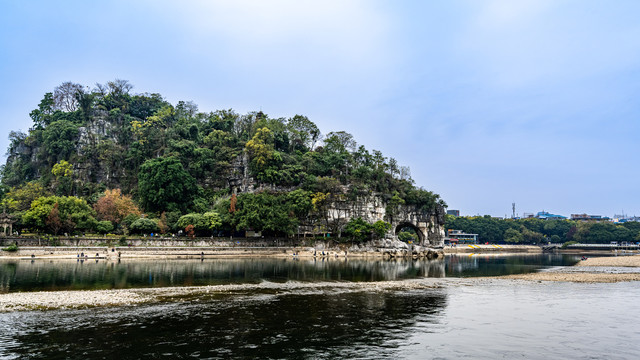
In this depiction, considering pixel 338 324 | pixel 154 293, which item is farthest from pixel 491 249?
pixel 338 324

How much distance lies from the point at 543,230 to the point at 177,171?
144897 millimetres

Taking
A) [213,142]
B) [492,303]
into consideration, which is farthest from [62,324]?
[213,142]

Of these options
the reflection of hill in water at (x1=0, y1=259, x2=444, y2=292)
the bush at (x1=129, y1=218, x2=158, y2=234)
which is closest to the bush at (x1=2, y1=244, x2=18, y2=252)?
the reflection of hill in water at (x1=0, y1=259, x2=444, y2=292)

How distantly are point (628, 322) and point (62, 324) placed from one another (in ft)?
97.3

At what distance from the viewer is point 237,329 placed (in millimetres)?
20703

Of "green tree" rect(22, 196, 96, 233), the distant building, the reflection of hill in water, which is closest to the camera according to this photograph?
the reflection of hill in water

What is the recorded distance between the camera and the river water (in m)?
17.2

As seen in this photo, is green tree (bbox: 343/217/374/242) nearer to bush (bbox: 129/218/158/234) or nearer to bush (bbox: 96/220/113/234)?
bush (bbox: 129/218/158/234)

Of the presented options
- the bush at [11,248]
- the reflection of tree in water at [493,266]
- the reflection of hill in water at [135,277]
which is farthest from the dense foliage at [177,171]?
the reflection of hill in water at [135,277]

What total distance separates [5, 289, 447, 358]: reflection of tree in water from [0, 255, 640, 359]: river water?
52 mm

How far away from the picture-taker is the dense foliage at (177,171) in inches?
2958

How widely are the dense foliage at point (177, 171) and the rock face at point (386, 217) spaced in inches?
40.1

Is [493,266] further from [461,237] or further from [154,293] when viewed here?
[461,237]

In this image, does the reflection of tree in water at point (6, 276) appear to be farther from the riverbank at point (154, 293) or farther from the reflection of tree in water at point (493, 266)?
the reflection of tree in water at point (493, 266)
